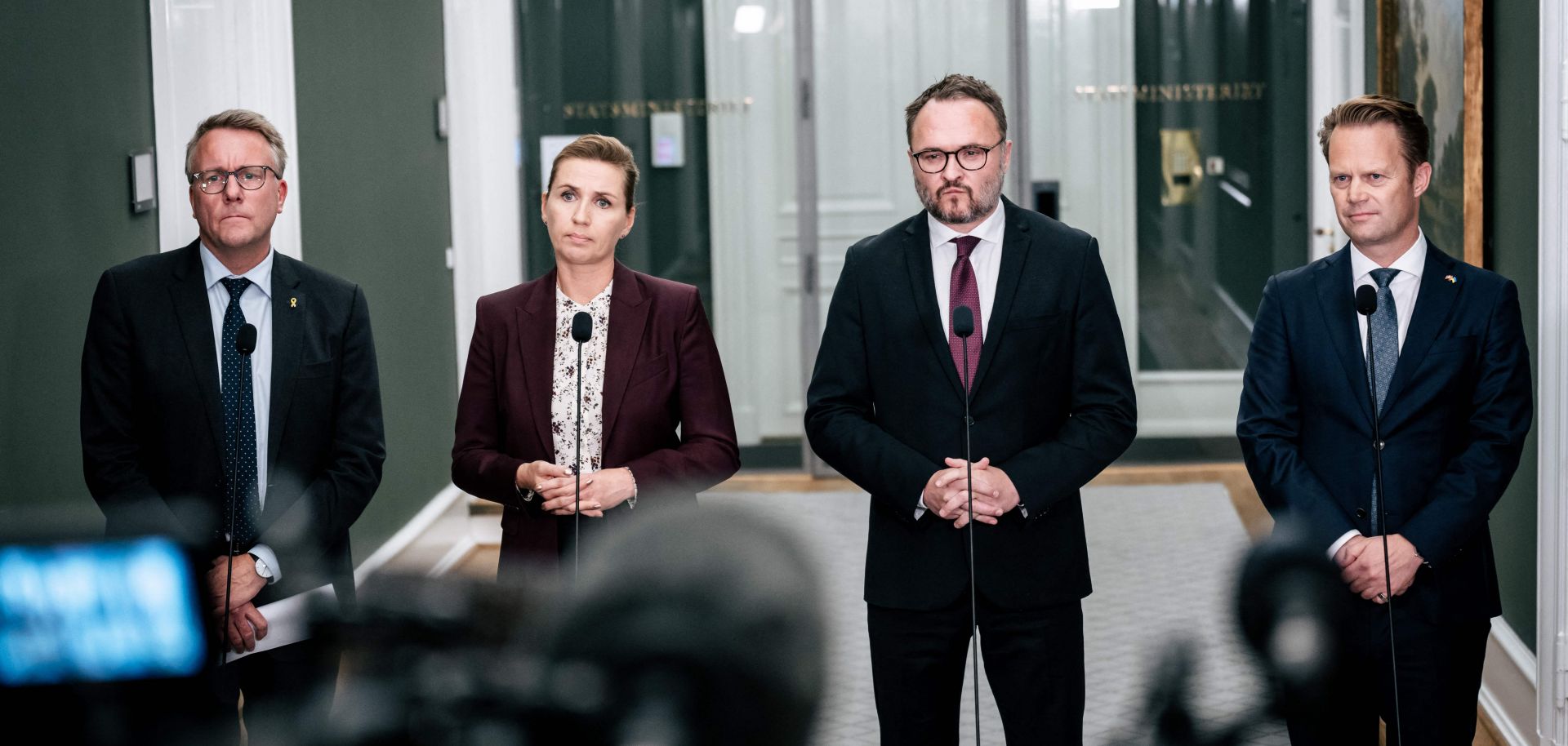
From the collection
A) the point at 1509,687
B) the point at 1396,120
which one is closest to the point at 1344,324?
the point at 1396,120

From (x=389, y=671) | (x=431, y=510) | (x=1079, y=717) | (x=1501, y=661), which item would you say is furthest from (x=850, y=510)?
(x=389, y=671)

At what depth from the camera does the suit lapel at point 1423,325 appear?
2301mm

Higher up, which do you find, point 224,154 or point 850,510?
point 224,154

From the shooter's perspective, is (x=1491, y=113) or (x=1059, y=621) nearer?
(x=1059, y=621)

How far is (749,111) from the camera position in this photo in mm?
6391

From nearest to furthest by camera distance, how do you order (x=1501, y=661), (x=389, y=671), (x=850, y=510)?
(x=389, y=671) → (x=1501, y=661) → (x=850, y=510)

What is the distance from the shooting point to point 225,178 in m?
2.30

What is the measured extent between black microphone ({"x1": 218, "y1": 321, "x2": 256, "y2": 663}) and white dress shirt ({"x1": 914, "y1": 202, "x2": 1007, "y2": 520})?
3.09 ft

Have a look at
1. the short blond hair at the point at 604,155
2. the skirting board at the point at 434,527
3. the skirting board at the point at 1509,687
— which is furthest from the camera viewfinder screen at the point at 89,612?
the skirting board at the point at 434,527

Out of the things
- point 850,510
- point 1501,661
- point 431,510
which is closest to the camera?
point 1501,661

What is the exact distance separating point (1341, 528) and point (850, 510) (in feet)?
12.2

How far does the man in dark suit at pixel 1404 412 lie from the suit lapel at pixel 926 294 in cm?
49

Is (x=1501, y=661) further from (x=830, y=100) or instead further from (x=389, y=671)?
(x=830, y=100)

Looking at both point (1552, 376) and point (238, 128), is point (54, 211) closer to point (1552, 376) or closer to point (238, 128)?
point (238, 128)
